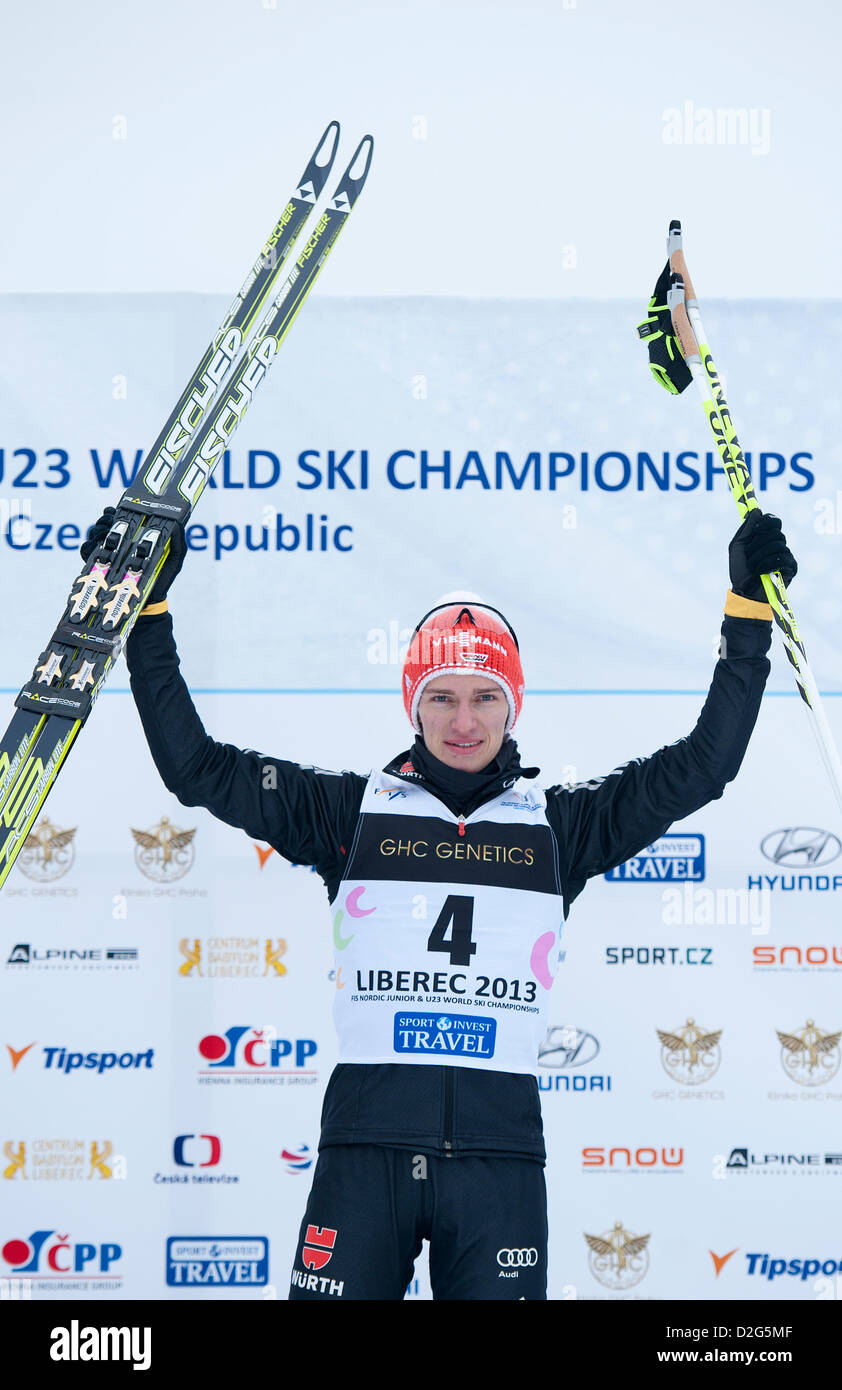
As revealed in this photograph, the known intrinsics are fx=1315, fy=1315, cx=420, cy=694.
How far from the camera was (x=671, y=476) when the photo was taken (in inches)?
150

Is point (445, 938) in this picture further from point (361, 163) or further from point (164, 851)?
point (361, 163)

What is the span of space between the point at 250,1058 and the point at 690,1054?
49.5 inches

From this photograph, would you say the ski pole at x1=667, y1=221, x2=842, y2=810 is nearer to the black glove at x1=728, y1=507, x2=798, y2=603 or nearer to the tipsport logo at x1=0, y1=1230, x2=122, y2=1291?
the black glove at x1=728, y1=507, x2=798, y2=603

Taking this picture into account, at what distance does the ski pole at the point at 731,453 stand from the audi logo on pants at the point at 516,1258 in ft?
3.55

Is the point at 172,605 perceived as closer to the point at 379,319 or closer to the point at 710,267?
the point at 379,319

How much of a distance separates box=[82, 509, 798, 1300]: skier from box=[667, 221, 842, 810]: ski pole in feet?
0.19

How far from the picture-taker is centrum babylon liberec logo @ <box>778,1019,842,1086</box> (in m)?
3.76

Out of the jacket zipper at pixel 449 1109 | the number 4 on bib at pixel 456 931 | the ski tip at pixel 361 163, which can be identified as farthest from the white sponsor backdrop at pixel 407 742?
the jacket zipper at pixel 449 1109

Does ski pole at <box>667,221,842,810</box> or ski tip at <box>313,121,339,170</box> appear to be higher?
ski tip at <box>313,121,339,170</box>

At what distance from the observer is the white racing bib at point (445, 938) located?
2.57 meters

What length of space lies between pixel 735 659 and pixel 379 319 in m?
1.71

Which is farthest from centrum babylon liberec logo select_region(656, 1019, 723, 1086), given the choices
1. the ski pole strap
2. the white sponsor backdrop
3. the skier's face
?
the ski pole strap

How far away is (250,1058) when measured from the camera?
3.76 metres
